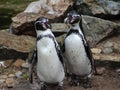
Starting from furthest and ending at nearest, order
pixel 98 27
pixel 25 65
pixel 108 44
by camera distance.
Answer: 1. pixel 98 27
2. pixel 108 44
3. pixel 25 65

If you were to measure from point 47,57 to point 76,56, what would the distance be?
47 cm

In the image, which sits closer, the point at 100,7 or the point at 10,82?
the point at 10,82

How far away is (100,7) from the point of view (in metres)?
6.91

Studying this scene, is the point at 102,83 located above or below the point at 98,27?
below

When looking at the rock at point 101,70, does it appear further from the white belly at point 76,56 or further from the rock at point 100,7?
the rock at point 100,7

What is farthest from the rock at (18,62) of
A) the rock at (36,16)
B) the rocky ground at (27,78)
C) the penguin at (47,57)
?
the penguin at (47,57)

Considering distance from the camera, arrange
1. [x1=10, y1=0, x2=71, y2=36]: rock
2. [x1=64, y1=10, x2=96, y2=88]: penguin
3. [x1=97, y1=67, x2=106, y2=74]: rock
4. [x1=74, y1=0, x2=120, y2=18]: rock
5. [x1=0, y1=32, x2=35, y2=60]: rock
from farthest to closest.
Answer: [x1=74, y1=0, x2=120, y2=18]: rock → [x1=10, y1=0, x2=71, y2=36]: rock → [x1=0, y1=32, x2=35, y2=60]: rock → [x1=97, y1=67, x2=106, y2=74]: rock → [x1=64, y1=10, x2=96, y2=88]: penguin

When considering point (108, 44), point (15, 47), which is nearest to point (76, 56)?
point (108, 44)

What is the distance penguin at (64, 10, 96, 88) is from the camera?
5.18m

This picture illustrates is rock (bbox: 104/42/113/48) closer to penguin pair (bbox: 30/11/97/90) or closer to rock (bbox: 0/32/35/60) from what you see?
penguin pair (bbox: 30/11/97/90)

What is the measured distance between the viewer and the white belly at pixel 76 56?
5.19m

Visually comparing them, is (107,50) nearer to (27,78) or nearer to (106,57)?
(106,57)

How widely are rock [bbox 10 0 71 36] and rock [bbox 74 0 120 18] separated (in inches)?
11.5

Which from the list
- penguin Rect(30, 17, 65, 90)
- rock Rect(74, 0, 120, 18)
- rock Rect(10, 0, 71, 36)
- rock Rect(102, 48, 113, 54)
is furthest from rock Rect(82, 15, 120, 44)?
penguin Rect(30, 17, 65, 90)
